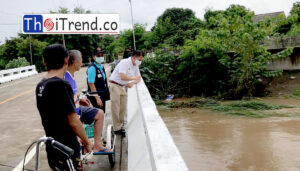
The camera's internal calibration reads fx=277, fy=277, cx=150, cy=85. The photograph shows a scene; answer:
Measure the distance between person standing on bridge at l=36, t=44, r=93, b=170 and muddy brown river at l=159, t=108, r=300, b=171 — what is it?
129 inches

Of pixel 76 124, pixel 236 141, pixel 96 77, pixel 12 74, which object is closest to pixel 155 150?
pixel 76 124

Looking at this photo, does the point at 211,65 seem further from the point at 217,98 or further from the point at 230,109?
the point at 230,109

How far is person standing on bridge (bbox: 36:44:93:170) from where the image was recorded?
2.28 m

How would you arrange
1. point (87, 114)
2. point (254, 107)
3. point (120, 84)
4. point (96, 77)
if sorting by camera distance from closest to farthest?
point (87, 114) < point (96, 77) < point (120, 84) < point (254, 107)

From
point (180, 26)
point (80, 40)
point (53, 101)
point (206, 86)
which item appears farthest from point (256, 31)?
point (80, 40)

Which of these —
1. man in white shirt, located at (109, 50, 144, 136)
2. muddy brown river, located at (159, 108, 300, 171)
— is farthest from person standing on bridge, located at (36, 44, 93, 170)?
man in white shirt, located at (109, 50, 144, 136)

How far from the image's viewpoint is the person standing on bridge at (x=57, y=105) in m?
2.28

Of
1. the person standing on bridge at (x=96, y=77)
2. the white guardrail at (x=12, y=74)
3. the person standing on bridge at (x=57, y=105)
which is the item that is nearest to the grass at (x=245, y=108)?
the person standing on bridge at (x=96, y=77)

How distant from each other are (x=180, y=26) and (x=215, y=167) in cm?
4742

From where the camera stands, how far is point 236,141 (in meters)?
6.75

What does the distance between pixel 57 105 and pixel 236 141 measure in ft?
17.8

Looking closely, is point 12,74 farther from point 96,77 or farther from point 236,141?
point 236,141

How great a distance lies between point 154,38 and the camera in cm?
4712

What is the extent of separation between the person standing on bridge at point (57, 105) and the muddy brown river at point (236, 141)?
3.27 metres
